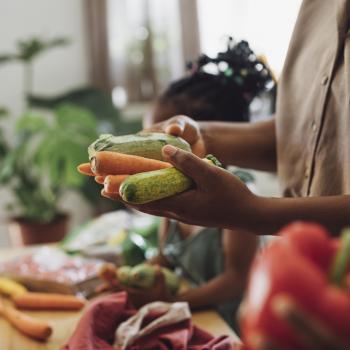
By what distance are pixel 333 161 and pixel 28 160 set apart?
2.83 metres

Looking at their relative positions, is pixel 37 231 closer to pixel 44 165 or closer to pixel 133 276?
pixel 44 165

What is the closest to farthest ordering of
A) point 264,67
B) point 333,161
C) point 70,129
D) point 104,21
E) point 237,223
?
point 237,223
point 333,161
point 264,67
point 70,129
point 104,21

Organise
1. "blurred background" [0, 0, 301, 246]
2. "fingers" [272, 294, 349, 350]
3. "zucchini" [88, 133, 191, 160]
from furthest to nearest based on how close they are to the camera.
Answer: "blurred background" [0, 0, 301, 246] < "zucchini" [88, 133, 191, 160] < "fingers" [272, 294, 349, 350]

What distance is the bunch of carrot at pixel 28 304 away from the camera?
1.38m

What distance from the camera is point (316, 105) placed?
1.11 metres

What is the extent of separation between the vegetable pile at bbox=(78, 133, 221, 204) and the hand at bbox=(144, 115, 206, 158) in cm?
13

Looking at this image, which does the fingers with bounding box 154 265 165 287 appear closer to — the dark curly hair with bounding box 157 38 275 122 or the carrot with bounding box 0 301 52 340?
the carrot with bounding box 0 301 52 340

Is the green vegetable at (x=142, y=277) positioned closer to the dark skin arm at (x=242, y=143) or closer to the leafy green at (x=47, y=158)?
the dark skin arm at (x=242, y=143)

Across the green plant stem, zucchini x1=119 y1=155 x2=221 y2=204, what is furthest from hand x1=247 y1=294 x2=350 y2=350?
the green plant stem

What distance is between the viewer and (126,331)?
1.14m

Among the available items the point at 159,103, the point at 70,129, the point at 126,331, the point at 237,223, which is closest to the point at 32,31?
the point at 70,129

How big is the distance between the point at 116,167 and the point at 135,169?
3 centimetres

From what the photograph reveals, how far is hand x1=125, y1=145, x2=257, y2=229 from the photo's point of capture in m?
0.78

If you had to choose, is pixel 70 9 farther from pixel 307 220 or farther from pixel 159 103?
pixel 307 220
